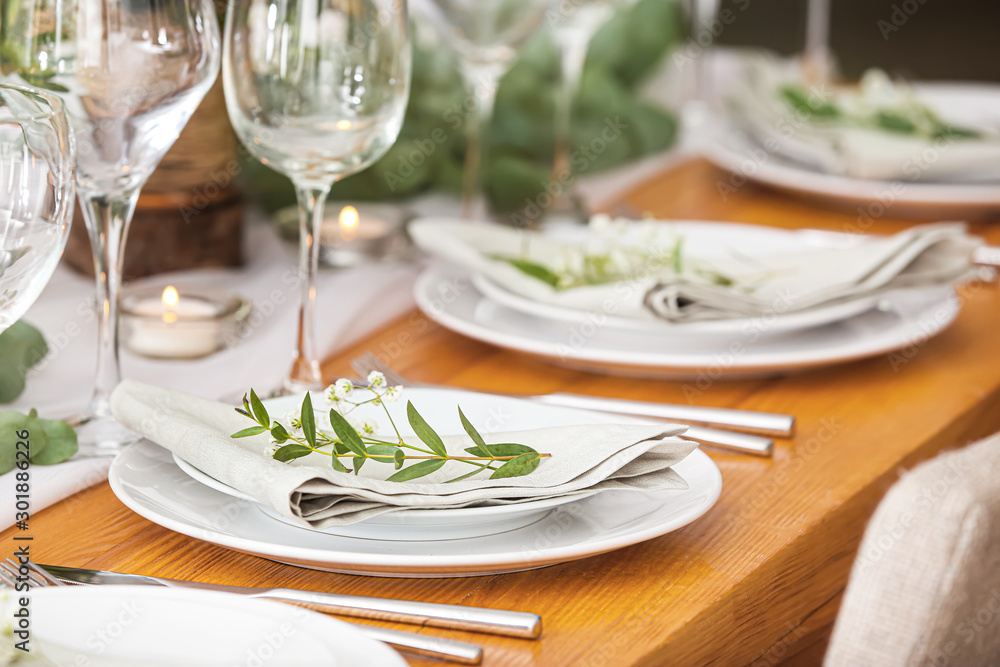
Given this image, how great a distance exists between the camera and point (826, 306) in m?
0.90

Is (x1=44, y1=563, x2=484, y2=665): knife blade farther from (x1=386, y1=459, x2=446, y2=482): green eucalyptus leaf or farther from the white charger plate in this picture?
the white charger plate

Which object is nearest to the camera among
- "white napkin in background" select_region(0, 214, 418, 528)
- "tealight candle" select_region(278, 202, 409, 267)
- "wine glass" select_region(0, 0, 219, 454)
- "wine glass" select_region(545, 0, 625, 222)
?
"wine glass" select_region(0, 0, 219, 454)

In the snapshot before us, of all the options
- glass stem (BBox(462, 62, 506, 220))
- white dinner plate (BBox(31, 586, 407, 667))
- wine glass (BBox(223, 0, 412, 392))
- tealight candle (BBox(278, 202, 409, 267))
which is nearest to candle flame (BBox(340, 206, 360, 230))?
tealight candle (BBox(278, 202, 409, 267))

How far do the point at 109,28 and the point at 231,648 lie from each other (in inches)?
15.0

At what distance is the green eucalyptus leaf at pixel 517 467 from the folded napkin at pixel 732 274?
0.99ft

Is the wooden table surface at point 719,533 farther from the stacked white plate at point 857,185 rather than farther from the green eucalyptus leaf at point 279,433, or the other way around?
the stacked white plate at point 857,185

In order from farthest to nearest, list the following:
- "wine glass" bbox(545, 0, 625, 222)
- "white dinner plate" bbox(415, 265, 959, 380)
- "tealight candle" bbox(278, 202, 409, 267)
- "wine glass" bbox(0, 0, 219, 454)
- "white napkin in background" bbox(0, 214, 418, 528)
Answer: "wine glass" bbox(545, 0, 625, 222)
"tealight candle" bbox(278, 202, 409, 267)
"white dinner plate" bbox(415, 265, 959, 380)
"white napkin in background" bbox(0, 214, 418, 528)
"wine glass" bbox(0, 0, 219, 454)

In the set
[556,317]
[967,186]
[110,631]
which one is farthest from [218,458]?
[967,186]

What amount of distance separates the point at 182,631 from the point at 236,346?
0.47m

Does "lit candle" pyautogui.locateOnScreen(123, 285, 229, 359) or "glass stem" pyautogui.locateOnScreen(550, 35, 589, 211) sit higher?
"glass stem" pyautogui.locateOnScreen(550, 35, 589, 211)

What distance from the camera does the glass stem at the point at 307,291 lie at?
0.75 m

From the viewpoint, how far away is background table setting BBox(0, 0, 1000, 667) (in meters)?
0.51

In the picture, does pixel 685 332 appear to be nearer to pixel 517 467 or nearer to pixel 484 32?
pixel 517 467

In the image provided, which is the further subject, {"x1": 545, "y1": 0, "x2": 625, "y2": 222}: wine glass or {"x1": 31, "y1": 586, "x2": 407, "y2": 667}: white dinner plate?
{"x1": 545, "y1": 0, "x2": 625, "y2": 222}: wine glass
